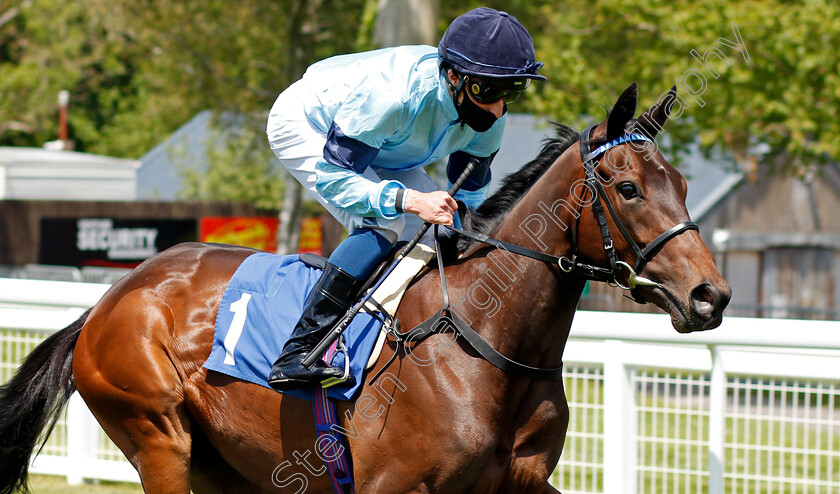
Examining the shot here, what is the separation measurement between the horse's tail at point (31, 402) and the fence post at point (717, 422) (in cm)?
263

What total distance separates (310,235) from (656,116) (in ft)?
50.6

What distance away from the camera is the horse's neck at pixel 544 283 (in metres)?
2.69

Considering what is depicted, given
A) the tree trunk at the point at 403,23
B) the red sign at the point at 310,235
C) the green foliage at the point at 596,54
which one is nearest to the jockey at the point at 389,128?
the green foliage at the point at 596,54

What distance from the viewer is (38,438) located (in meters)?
3.56

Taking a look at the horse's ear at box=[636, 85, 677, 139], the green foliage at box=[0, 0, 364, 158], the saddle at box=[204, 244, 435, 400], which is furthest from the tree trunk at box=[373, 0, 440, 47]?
the horse's ear at box=[636, 85, 677, 139]

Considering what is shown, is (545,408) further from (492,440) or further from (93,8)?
(93,8)

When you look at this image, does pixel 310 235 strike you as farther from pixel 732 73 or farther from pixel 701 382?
pixel 701 382

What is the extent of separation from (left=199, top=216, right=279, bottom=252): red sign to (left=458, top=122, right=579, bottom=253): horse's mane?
12438 millimetres

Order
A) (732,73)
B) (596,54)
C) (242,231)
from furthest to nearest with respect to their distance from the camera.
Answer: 1. (242,231)
2. (596,54)
3. (732,73)

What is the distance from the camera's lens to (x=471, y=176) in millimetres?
3236

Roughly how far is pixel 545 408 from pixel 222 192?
20.4 meters

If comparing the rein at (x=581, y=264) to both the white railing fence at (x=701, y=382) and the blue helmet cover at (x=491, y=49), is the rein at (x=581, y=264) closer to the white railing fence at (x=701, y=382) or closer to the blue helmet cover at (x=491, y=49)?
the blue helmet cover at (x=491, y=49)

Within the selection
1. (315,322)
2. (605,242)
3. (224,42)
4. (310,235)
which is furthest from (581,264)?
(310,235)

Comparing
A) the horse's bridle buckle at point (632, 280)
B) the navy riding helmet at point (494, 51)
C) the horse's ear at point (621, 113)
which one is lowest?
the horse's bridle buckle at point (632, 280)
